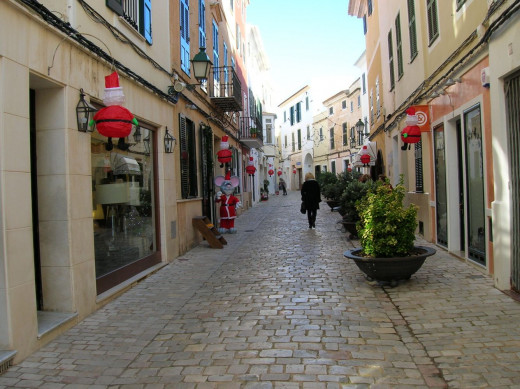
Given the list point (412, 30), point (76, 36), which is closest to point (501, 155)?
point (76, 36)

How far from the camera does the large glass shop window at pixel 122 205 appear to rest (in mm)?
5777

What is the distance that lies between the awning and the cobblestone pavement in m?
1.77

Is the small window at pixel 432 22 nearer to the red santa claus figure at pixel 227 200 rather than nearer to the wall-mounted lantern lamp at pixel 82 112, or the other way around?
the red santa claus figure at pixel 227 200

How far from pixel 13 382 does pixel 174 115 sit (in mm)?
Answer: 6375

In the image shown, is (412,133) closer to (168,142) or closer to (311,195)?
(311,195)

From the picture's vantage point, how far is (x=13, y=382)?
3.38 meters

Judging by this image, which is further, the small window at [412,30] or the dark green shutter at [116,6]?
the small window at [412,30]

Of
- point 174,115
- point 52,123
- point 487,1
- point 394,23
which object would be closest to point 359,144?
point 394,23

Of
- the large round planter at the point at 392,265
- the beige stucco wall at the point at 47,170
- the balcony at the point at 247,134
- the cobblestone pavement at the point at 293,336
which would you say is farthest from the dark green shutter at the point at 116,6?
the balcony at the point at 247,134

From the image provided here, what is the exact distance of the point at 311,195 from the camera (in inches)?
497

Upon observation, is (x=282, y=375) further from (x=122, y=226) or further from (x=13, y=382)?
(x=122, y=226)

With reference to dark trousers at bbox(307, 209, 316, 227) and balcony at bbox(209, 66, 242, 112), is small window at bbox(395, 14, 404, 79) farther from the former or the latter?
balcony at bbox(209, 66, 242, 112)

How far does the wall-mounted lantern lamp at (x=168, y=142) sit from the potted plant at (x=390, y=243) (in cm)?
414

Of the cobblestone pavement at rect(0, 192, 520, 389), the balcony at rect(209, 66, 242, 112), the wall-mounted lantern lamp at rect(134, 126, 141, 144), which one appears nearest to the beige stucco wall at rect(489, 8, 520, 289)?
the cobblestone pavement at rect(0, 192, 520, 389)
